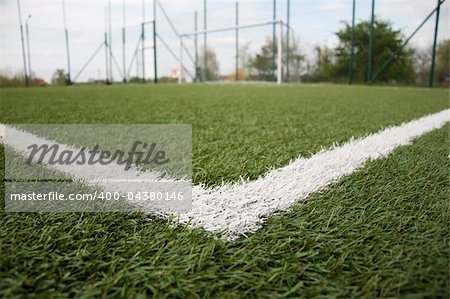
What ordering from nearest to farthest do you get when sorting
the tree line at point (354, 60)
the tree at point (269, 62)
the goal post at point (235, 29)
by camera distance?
1. the tree line at point (354, 60)
2. the goal post at point (235, 29)
3. the tree at point (269, 62)

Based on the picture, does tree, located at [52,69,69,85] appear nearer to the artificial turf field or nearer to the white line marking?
the white line marking

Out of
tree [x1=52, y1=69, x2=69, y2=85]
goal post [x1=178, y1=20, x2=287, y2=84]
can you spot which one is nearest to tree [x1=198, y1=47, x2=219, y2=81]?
goal post [x1=178, y1=20, x2=287, y2=84]

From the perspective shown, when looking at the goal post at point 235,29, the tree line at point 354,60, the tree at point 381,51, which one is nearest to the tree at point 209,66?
the tree line at point 354,60

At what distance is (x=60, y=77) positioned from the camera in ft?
50.8

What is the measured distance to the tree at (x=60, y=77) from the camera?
15289mm

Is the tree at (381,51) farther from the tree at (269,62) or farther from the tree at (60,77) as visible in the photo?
the tree at (60,77)

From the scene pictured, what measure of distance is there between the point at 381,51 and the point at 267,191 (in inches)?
441

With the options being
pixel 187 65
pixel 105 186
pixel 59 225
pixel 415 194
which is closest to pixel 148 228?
pixel 59 225

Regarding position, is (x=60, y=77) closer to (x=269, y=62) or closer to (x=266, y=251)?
(x=269, y=62)

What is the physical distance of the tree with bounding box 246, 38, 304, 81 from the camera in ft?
44.2

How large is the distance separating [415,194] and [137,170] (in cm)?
89

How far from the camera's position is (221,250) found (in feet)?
2.31

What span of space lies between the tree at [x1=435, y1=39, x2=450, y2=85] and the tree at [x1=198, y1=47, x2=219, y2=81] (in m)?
8.34

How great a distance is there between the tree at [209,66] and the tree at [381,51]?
5306mm
